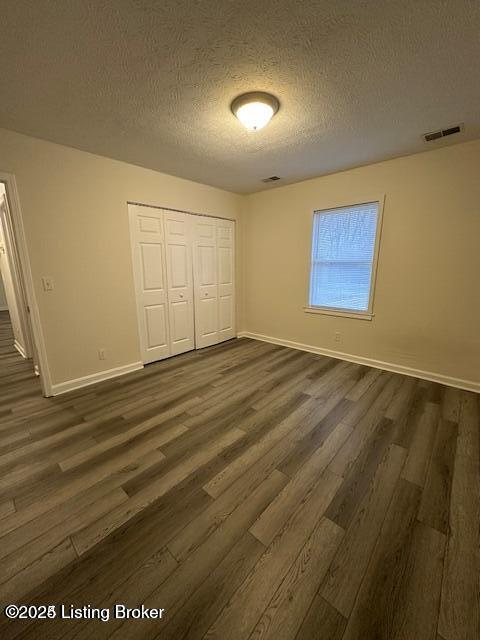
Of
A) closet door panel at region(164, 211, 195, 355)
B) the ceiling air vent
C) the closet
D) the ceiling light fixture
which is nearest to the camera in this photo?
the ceiling light fixture

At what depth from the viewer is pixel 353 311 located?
357 cm

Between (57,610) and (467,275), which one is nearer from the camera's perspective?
(57,610)

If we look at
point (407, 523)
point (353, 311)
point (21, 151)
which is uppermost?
point (21, 151)

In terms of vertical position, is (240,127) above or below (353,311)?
above

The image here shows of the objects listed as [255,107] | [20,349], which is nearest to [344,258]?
[255,107]

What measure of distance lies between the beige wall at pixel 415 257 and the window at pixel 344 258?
4.8 inches

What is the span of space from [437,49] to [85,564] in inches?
130

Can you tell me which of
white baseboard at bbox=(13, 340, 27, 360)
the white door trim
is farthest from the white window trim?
white baseboard at bbox=(13, 340, 27, 360)

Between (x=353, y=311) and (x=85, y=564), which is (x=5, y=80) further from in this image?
(x=353, y=311)

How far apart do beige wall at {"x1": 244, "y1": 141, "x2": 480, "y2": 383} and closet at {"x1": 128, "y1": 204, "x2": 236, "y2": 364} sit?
1.19 meters

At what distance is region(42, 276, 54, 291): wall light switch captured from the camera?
2.59m

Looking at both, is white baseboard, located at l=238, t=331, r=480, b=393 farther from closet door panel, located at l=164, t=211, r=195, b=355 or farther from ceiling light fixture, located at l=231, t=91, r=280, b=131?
ceiling light fixture, located at l=231, t=91, r=280, b=131

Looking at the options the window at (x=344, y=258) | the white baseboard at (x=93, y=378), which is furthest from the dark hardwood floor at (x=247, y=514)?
the window at (x=344, y=258)

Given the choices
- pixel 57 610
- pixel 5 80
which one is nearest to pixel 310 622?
pixel 57 610
